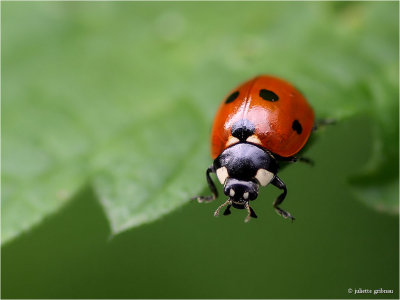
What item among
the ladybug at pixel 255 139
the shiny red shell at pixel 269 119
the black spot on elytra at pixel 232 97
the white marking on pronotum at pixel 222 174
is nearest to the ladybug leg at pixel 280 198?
the ladybug at pixel 255 139

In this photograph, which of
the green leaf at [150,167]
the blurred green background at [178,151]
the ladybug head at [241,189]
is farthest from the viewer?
the blurred green background at [178,151]

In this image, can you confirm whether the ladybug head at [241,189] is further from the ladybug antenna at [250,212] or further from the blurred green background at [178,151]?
the blurred green background at [178,151]

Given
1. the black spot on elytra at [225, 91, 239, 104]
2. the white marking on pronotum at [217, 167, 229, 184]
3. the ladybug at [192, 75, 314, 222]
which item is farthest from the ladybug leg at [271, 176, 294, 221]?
the black spot on elytra at [225, 91, 239, 104]

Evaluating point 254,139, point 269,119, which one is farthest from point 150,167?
point 269,119

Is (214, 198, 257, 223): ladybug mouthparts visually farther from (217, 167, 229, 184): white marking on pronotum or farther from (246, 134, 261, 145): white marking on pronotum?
(246, 134, 261, 145): white marking on pronotum

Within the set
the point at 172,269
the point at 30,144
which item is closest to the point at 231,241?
the point at 172,269

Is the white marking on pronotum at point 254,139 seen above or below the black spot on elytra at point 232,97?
below

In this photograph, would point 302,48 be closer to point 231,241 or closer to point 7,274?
point 231,241

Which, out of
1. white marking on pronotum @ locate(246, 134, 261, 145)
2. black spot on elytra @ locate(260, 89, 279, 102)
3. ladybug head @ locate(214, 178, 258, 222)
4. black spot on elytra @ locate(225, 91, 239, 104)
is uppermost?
black spot on elytra @ locate(225, 91, 239, 104)
